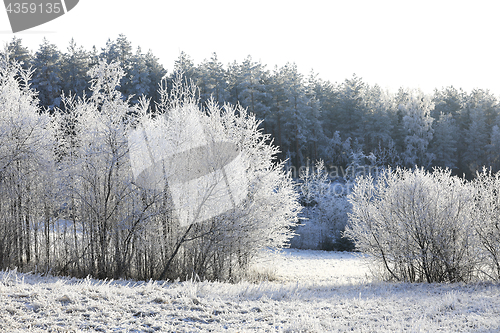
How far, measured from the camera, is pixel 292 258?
2681cm

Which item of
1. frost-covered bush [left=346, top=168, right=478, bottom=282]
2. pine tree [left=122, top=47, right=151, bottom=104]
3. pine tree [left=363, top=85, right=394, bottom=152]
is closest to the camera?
frost-covered bush [left=346, top=168, right=478, bottom=282]

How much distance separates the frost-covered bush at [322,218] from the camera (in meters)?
33.9

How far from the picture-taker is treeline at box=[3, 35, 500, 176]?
40656 mm

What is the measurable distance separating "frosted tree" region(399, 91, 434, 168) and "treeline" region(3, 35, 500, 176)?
13 cm

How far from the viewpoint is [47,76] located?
38781 mm

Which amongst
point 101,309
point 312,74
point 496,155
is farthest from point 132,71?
point 496,155

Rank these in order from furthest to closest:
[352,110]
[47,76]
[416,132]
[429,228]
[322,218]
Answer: [352,110], [416,132], [47,76], [322,218], [429,228]

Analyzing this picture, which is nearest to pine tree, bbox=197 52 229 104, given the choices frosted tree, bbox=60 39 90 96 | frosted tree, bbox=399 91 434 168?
frosted tree, bbox=60 39 90 96

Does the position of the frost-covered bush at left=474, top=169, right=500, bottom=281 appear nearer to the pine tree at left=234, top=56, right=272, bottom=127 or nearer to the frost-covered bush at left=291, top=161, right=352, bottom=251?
the frost-covered bush at left=291, top=161, right=352, bottom=251

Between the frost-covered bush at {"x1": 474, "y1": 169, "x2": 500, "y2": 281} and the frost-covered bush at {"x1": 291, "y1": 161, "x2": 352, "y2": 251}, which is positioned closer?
the frost-covered bush at {"x1": 474, "y1": 169, "x2": 500, "y2": 281}

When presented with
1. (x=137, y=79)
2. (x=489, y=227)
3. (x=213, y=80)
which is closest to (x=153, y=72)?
(x=137, y=79)

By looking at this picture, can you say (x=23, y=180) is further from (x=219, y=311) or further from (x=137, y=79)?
(x=137, y=79)

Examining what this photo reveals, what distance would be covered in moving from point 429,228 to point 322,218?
20932 mm

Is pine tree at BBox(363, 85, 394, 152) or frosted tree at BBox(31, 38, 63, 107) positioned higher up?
frosted tree at BBox(31, 38, 63, 107)
